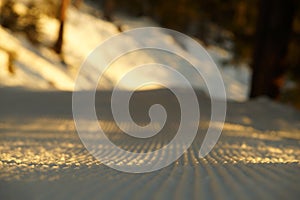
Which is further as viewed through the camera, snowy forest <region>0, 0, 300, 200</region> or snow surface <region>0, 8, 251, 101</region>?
snow surface <region>0, 8, 251, 101</region>

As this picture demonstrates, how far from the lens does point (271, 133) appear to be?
11.0 metres

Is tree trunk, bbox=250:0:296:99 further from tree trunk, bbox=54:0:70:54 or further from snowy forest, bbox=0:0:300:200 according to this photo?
tree trunk, bbox=54:0:70:54

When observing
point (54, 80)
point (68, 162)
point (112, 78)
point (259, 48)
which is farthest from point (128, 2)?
point (68, 162)

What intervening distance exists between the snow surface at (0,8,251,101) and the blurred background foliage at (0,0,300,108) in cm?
96

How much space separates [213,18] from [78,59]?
9.63m

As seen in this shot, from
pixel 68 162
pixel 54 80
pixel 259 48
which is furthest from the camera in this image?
pixel 54 80

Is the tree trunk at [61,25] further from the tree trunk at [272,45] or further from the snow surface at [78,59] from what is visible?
the tree trunk at [272,45]

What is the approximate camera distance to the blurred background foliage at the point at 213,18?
60.4ft

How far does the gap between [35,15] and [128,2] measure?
17.4 meters

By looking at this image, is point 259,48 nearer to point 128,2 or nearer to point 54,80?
point 54,80

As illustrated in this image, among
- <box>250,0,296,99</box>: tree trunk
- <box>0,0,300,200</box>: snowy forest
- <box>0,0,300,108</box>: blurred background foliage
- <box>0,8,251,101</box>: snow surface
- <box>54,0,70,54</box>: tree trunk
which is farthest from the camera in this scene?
<box>54,0,70,54</box>: tree trunk

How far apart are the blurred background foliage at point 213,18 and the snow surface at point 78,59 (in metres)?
0.96

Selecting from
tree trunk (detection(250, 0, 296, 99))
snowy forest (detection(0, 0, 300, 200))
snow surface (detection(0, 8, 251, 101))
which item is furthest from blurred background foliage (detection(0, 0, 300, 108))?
snow surface (detection(0, 8, 251, 101))

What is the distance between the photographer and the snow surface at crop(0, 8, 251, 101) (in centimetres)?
2152
